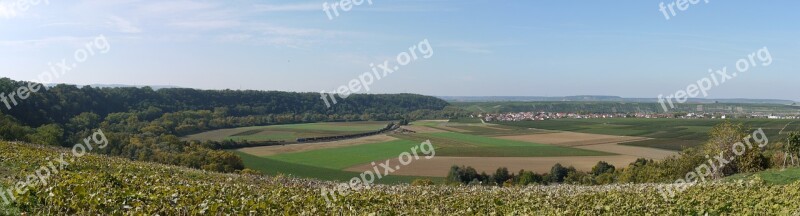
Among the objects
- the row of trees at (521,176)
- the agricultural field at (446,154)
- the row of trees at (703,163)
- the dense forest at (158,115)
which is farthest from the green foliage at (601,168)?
the dense forest at (158,115)

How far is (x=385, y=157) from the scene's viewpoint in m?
84.5

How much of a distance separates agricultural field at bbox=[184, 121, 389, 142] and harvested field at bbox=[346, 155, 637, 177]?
38644 millimetres

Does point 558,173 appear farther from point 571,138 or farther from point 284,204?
point 284,204

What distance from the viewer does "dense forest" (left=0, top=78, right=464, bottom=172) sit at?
221ft

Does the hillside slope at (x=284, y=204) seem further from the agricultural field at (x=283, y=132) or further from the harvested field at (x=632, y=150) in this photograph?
the agricultural field at (x=283, y=132)

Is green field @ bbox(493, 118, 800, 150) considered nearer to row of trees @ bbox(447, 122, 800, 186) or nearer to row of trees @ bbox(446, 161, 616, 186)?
row of trees @ bbox(446, 161, 616, 186)

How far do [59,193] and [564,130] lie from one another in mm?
135072

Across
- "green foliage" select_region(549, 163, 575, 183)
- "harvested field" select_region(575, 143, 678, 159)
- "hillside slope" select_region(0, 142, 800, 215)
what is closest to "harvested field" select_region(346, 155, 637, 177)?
"green foliage" select_region(549, 163, 575, 183)

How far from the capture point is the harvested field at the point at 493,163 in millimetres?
69938

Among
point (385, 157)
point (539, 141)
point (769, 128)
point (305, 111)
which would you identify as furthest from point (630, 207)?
point (305, 111)

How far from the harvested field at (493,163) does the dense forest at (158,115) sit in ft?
73.5

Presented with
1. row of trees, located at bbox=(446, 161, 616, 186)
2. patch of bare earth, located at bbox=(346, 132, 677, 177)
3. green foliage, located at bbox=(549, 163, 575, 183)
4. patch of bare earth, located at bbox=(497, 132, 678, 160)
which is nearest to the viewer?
row of trees, located at bbox=(446, 161, 616, 186)

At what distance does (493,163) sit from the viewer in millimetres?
76250

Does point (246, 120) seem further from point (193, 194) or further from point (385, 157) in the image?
point (193, 194)
